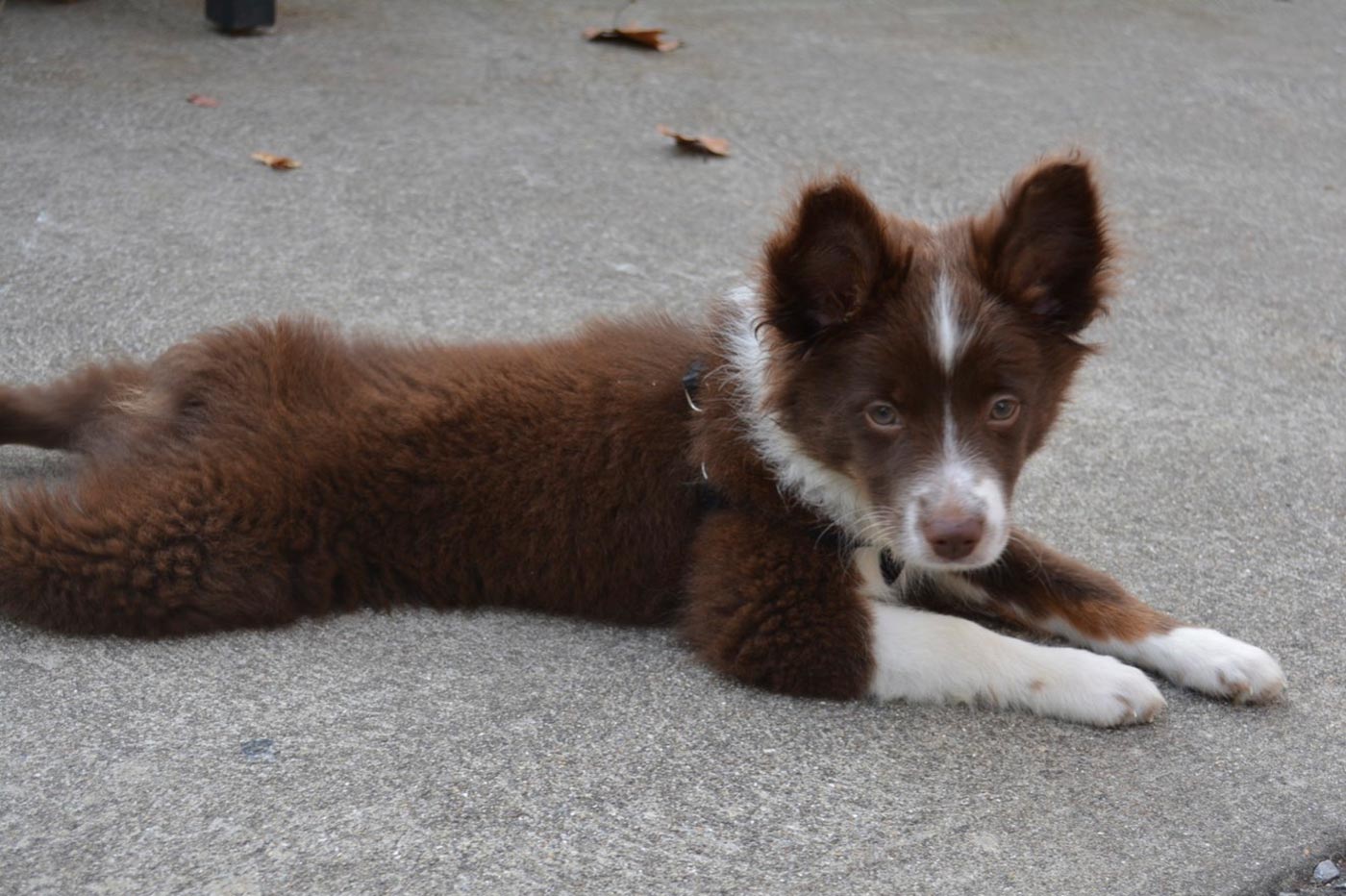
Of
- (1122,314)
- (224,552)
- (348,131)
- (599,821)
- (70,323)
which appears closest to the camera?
(599,821)

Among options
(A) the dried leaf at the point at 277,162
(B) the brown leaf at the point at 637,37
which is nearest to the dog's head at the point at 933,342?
(A) the dried leaf at the point at 277,162

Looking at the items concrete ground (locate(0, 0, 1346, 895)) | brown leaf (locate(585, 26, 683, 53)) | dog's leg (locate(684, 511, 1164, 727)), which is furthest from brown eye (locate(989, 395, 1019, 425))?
brown leaf (locate(585, 26, 683, 53))

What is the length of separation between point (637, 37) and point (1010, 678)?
6427 millimetres

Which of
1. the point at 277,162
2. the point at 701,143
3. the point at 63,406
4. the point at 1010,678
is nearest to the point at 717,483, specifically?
the point at 1010,678

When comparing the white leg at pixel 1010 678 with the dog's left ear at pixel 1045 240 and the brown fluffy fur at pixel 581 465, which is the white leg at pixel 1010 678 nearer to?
the brown fluffy fur at pixel 581 465

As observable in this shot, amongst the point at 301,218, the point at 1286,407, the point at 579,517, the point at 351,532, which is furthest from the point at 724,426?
the point at 301,218

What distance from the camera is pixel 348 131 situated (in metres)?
7.69

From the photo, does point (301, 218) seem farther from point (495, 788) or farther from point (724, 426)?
point (495, 788)

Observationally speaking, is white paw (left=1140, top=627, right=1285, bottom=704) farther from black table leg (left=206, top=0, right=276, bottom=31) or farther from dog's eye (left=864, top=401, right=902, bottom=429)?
black table leg (left=206, top=0, right=276, bottom=31)

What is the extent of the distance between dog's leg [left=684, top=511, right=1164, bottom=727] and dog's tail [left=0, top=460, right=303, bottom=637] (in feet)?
3.98

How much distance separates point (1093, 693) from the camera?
12.3 feet

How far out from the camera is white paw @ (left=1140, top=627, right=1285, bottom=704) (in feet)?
12.7

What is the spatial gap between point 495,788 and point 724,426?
1192mm

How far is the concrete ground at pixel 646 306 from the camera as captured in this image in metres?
3.23
